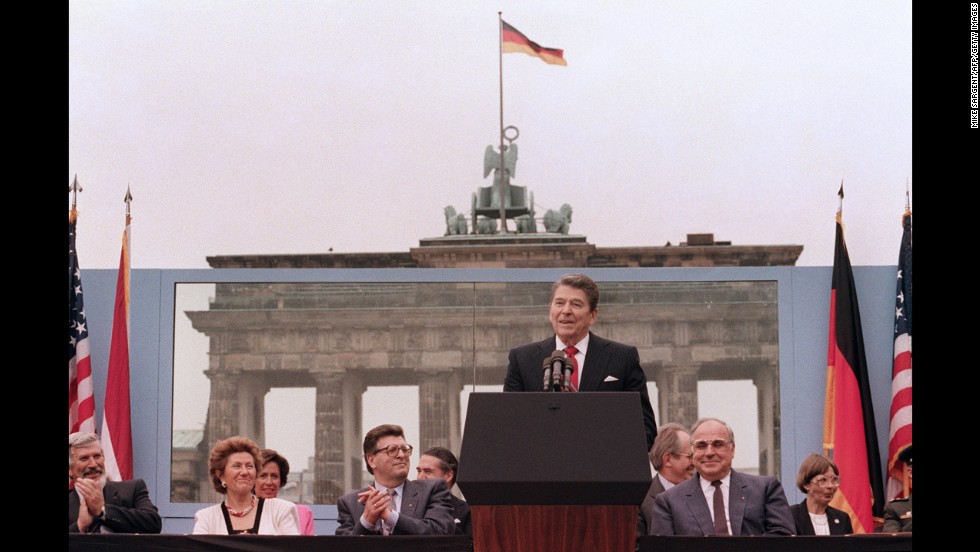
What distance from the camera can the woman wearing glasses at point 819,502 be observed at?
18.3ft

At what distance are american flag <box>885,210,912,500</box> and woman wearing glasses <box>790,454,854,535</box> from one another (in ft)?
7.50

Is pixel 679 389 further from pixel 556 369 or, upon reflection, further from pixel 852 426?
pixel 556 369

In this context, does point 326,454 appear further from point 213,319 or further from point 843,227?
point 843,227

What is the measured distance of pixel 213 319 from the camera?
26.8ft

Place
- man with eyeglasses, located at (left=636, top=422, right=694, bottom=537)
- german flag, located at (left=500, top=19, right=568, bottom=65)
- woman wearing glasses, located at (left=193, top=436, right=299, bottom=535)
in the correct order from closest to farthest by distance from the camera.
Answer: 1. woman wearing glasses, located at (left=193, top=436, right=299, bottom=535)
2. man with eyeglasses, located at (left=636, top=422, right=694, bottom=537)
3. german flag, located at (left=500, top=19, right=568, bottom=65)

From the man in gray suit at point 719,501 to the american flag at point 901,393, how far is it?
344 centimetres

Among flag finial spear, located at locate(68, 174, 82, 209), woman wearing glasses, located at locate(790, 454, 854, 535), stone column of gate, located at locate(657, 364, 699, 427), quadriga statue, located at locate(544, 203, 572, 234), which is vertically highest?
quadriga statue, located at locate(544, 203, 572, 234)

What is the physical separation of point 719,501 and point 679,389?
3.37m

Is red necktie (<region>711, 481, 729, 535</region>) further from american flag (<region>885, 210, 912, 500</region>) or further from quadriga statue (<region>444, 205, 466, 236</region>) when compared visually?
quadriga statue (<region>444, 205, 466, 236</region>)

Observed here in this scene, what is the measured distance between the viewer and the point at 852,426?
7.88 m

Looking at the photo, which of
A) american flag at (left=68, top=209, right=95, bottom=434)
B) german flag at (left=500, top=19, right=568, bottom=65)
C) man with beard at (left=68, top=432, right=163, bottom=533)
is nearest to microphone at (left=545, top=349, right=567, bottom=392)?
man with beard at (left=68, top=432, right=163, bottom=533)

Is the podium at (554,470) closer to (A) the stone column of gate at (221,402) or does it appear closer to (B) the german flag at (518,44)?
(A) the stone column of gate at (221,402)

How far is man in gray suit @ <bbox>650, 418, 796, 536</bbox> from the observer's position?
15.1ft

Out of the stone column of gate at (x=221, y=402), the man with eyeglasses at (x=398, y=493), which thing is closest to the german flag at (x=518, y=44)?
the stone column of gate at (x=221, y=402)
